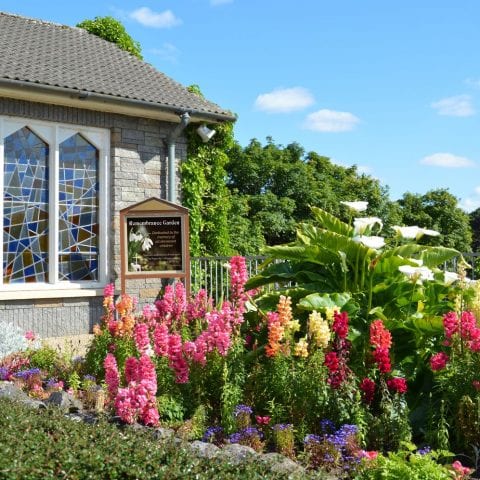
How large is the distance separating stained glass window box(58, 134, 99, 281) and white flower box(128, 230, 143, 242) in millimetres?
774

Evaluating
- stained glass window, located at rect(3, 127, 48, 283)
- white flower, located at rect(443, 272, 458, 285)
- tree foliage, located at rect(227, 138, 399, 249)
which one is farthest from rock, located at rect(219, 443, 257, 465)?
tree foliage, located at rect(227, 138, 399, 249)

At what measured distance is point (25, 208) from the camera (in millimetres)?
10797

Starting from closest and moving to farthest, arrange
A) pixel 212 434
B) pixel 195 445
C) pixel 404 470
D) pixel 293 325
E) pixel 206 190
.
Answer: pixel 404 470, pixel 195 445, pixel 212 434, pixel 293 325, pixel 206 190

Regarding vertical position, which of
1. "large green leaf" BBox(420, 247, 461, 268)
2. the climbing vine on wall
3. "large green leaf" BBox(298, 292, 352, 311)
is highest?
the climbing vine on wall

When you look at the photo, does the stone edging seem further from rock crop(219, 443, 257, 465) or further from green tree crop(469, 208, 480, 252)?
green tree crop(469, 208, 480, 252)

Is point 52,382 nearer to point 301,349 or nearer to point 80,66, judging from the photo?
point 301,349

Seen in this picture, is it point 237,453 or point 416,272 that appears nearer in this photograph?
point 237,453

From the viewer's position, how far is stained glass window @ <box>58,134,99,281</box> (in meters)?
11.1

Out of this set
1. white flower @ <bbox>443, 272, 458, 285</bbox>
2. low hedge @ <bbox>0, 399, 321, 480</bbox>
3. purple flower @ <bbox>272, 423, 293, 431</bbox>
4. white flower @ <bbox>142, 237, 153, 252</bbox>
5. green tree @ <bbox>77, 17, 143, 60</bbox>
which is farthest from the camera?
green tree @ <bbox>77, 17, 143, 60</bbox>

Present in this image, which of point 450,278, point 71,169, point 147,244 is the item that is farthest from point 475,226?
point 450,278

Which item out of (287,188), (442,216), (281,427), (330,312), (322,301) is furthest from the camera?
(442,216)

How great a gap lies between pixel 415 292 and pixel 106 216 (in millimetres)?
6681

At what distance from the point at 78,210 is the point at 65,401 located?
248 inches

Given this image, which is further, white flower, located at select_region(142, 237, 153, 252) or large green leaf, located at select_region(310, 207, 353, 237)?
white flower, located at select_region(142, 237, 153, 252)
